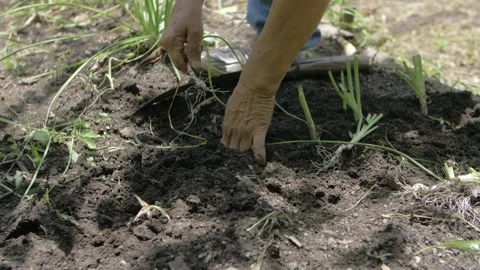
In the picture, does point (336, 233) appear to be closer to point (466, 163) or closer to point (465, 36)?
point (466, 163)

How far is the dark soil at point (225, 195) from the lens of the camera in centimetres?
185

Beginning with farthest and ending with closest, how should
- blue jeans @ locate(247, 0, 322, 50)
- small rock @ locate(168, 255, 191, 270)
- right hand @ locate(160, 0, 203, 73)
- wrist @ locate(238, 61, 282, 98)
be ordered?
blue jeans @ locate(247, 0, 322, 50) → right hand @ locate(160, 0, 203, 73) → wrist @ locate(238, 61, 282, 98) → small rock @ locate(168, 255, 191, 270)

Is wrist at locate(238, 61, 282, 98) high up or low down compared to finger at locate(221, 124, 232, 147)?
up

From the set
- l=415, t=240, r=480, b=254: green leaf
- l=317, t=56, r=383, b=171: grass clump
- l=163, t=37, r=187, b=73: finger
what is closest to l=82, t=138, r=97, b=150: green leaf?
l=163, t=37, r=187, b=73: finger

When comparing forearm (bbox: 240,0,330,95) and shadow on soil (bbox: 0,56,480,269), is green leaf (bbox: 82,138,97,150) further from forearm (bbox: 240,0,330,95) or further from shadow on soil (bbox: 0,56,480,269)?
forearm (bbox: 240,0,330,95)

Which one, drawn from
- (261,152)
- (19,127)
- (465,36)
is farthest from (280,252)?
(465,36)

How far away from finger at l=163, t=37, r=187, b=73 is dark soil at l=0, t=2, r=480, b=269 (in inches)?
9.3

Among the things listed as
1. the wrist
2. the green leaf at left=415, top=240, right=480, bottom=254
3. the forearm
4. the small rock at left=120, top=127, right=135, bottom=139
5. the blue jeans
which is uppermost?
the forearm

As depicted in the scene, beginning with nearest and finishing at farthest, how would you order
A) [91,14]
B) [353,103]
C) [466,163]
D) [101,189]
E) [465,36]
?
[101,189], [466,163], [353,103], [91,14], [465,36]

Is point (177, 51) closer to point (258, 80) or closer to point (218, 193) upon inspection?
point (258, 80)

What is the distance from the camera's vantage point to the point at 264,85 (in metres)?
2.22

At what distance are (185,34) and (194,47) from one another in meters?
Answer: 0.06

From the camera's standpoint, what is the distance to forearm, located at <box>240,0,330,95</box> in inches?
78.2

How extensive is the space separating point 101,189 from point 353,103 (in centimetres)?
103
